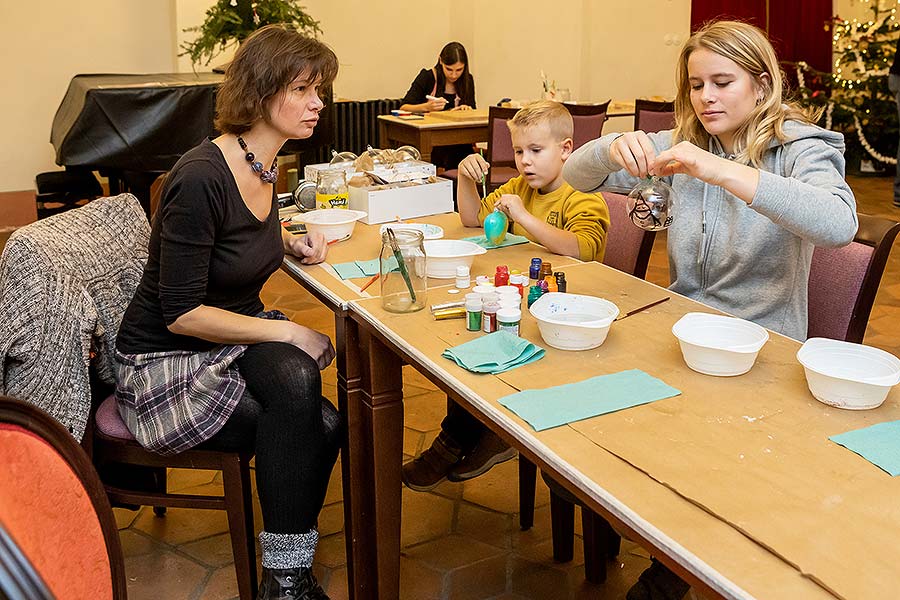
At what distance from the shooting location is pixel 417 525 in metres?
2.50

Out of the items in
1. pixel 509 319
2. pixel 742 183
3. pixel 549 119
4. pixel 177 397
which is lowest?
pixel 177 397

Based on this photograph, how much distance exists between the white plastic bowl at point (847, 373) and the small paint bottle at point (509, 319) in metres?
0.49

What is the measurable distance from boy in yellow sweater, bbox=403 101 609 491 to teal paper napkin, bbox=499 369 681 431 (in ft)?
2.86

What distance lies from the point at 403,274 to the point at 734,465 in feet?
2.98

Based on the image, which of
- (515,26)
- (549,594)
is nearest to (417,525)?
(549,594)

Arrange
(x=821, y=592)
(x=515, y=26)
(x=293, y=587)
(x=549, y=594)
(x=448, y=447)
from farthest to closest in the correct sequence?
(x=515, y=26) → (x=448, y=447) → (x=549, y=594) → (x=293, y=587) → (x=821, y=592)

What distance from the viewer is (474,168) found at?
8.48 ft

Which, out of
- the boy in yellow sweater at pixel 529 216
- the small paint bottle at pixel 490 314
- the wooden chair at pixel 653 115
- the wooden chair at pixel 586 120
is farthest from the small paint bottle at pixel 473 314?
the wooden chair at pixel 653 115

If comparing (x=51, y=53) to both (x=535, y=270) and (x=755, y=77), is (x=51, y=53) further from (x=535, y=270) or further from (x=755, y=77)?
(x=755, y=77)

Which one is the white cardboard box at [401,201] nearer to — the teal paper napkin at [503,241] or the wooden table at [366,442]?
the teal paper napkin at [503,241]

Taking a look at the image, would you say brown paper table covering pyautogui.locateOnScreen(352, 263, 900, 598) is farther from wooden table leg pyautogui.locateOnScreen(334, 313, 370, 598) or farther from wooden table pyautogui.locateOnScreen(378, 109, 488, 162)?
wooden table pyautogui.locateOnScreen(378, 109, 488, 162)

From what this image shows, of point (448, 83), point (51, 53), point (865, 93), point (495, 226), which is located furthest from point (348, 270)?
point (865, 93)

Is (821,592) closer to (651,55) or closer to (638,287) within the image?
(638,287)

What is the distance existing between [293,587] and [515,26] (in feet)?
21.8
